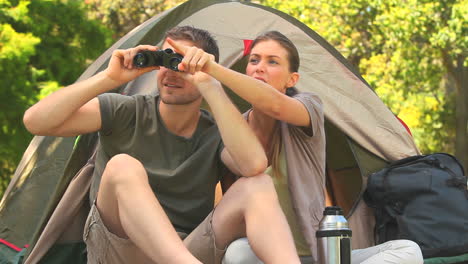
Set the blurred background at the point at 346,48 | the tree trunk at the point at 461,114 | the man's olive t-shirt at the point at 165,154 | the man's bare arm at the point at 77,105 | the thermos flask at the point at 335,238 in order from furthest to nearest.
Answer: the tree trunk at the point at 461,114 < the blurred background at the point at 346,48 < the man's olive t-shirt at the point at 165,154 < the man's bare arm at the point at 77,105 < the thermos flask at the point at 335,238

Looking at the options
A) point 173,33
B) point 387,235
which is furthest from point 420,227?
point 173,33

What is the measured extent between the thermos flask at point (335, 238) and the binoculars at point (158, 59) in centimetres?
74

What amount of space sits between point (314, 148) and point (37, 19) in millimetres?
6082

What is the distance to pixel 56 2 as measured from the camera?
8.60m

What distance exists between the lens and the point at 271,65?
3.02 m

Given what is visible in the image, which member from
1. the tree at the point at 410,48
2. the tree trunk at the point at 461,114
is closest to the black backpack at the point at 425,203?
the tree at the point at 410,48

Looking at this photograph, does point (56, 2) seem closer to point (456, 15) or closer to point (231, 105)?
point (456, 15)

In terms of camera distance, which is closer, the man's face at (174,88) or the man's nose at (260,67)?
the man's face at (174,88)

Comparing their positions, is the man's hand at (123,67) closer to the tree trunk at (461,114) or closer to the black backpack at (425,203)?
the black backpack at (425,203)

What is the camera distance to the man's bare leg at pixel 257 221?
2359 mm

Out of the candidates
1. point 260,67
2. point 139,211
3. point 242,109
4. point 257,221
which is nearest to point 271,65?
point 260,67

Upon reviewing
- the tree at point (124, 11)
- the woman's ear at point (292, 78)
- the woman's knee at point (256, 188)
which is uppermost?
the woman's ear at point (292, 78)

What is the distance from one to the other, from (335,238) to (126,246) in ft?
2.31

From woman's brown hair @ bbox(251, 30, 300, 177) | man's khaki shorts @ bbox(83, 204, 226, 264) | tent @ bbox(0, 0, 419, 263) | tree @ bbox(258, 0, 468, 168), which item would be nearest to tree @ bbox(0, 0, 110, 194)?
tent @ bbox(0, 0, 419, 263)
